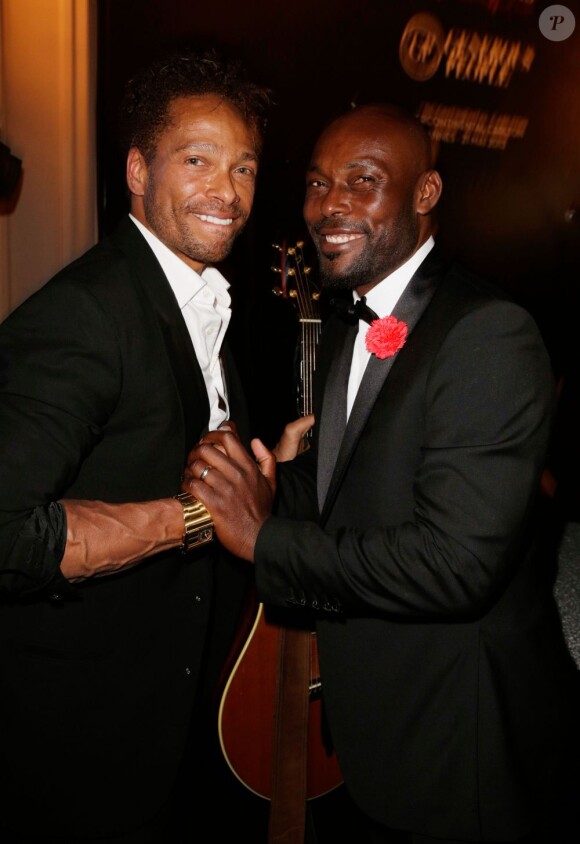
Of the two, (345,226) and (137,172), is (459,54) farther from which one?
(137,172)

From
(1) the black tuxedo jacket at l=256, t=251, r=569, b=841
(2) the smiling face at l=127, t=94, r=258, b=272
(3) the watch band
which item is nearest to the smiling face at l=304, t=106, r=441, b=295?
(1) the black tuxedo jacket at l=256, t=251, r=569, b=841

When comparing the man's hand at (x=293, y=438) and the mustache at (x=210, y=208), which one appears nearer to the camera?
the mustache at (x=210, y=208)

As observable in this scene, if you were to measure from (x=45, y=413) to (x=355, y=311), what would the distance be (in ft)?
2.55

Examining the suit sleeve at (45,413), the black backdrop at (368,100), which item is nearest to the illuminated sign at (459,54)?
the black backdrop at (368,100)

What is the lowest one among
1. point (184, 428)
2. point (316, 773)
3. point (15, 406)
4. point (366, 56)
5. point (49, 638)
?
point (316, 773)

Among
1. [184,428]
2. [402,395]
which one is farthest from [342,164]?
[184,428]

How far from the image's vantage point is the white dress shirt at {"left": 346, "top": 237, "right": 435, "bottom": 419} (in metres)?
1.81

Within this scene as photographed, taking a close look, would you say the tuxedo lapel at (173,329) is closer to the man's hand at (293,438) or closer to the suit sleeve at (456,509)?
the suit sleeve at (456,509)

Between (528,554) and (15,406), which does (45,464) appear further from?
(528,554)

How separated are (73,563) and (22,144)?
2952 mm

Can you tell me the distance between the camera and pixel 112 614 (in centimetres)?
167

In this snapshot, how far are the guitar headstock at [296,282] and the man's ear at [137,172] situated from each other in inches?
34.4

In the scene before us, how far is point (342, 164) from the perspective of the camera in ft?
6.03

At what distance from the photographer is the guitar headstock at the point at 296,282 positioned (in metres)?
2.66
